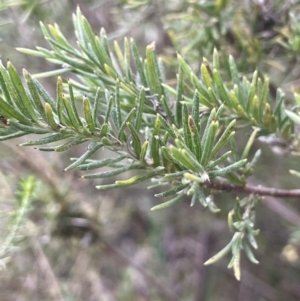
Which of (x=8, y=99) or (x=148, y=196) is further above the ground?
(x=8, y=99)

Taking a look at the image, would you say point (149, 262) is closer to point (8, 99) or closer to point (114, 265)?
point (114, 265)

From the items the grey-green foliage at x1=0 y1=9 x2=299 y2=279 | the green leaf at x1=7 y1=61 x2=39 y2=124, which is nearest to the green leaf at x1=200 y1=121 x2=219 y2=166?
the grey-green foliage at x1=0 y1=9 x2=299 y2=279

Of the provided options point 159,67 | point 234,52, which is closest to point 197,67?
point 234,52

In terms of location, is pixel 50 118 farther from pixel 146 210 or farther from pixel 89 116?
pixel 146 210

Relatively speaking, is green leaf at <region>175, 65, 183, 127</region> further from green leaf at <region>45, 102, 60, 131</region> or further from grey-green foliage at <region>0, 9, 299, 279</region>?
green leaf at <region>45, 102, 60, 131</region>

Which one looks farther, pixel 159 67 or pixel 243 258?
pixel 243 258

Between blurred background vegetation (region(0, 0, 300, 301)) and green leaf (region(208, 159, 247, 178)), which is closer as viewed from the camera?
green leaf (region(208, 159, 247, 178))
